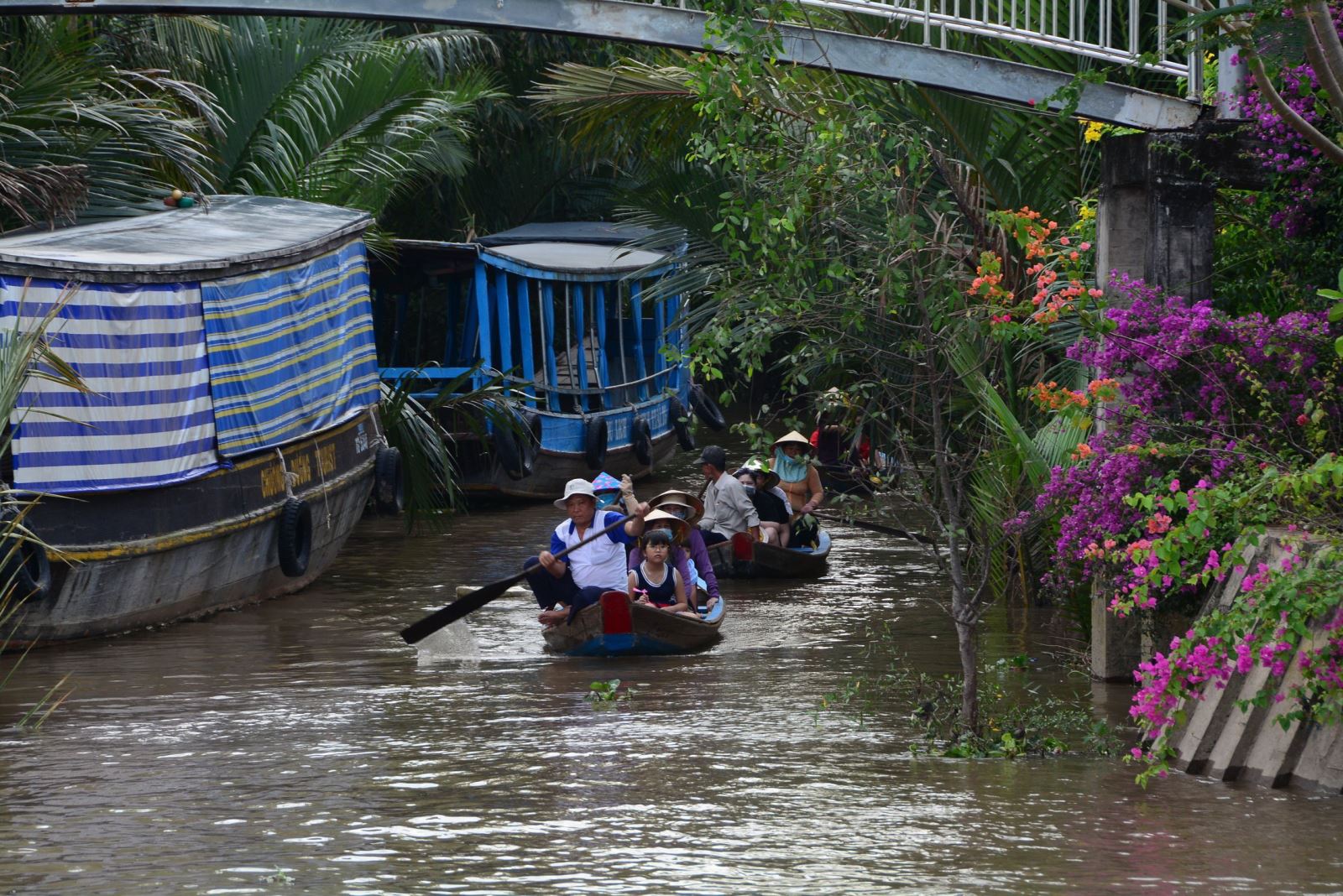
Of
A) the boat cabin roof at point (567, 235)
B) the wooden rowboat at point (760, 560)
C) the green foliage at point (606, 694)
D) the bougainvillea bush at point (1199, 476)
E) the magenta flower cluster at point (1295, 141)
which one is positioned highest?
the magenta flower cluster at point (1295, 141)

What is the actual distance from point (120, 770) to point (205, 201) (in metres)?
8.10

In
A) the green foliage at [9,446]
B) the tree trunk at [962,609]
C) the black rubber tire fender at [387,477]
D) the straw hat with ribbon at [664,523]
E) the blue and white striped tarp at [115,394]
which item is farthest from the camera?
the black rubber tire fender at [387,477]

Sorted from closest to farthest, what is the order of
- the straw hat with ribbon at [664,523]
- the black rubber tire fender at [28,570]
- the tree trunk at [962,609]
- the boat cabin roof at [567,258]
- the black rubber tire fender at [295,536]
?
1. the tree trunk at [962,609]
2. the black rubber tire fender at [28,570]
3. the straw hat with ribbon at [664,523]
4. the black rubber tire fender at [295,536]
5. the boat cabin roof at [567,258]

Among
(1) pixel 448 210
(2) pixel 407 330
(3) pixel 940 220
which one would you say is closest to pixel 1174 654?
(3) pixel 940 220

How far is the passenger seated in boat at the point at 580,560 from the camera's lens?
12078 mm

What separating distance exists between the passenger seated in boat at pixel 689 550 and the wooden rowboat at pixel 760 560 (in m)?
2.69

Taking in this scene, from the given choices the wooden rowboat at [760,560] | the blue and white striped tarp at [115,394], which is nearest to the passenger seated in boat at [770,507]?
the wooden rowboat at [760,560]

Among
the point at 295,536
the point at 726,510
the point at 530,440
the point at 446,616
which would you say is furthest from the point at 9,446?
the point at 530,440

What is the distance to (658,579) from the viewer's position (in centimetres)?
1236

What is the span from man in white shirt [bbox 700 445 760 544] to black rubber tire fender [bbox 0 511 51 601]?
619 centimetres

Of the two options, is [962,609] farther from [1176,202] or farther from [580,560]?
[580,560]

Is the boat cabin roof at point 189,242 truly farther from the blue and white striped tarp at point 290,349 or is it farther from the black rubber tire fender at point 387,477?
the black rubber tire fender at point 387,477

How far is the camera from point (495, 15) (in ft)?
32.1

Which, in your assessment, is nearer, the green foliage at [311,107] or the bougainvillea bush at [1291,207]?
the bougainvillea bush at [1291,207]
